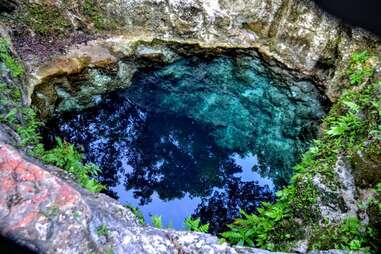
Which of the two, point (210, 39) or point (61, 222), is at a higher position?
point (210, 39)

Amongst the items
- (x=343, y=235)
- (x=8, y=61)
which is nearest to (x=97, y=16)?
(x=8, y=61)

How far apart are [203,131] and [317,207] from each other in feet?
13.1

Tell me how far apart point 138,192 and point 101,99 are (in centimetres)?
309

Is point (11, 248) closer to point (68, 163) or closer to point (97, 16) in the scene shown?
point (68, 163)

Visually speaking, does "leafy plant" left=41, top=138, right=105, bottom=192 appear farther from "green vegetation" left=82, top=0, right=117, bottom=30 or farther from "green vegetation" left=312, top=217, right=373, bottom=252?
"green vegetation" left=82, top=0, right=117, bottom=30

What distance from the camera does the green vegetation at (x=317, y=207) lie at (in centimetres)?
654

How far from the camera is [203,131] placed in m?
10.2

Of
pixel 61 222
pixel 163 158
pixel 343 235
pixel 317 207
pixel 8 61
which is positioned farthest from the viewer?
pixel 163 158

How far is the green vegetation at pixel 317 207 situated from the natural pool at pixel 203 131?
1.28 m

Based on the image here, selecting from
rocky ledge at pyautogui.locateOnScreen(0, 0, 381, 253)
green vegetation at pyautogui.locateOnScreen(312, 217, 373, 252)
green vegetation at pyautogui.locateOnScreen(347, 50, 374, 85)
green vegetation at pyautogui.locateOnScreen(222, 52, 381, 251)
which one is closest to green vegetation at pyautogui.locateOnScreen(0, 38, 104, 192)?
rocky ledge at pyautogui.locateOnScreen(0, 0, 381, 253)

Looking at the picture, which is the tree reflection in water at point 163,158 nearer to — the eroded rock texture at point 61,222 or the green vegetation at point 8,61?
the green vegetation at point 8,61

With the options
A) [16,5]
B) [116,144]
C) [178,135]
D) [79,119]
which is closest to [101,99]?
[79,119]

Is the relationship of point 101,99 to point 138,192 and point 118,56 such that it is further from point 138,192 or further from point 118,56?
point 138,192

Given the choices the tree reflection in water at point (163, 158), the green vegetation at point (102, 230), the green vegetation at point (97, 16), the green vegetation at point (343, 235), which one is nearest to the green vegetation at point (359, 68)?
Answer: the tree reflection in water at point (163, 158)
